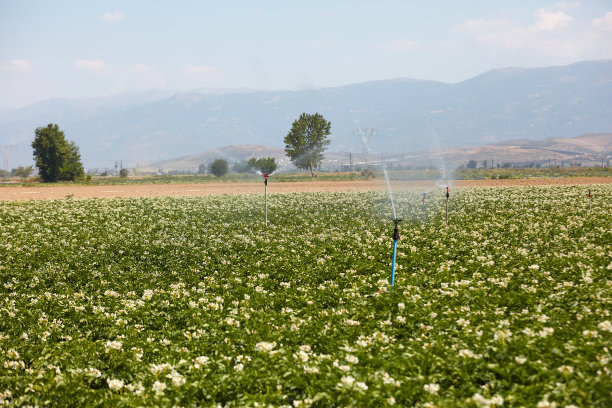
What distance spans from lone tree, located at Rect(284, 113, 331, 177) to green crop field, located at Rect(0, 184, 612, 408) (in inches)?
3898

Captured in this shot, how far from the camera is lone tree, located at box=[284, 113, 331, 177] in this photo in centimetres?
12212

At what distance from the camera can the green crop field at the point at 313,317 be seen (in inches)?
299

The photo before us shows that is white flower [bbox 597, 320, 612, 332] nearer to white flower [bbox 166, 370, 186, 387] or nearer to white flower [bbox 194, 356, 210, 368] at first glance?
white flower [bbox 194, 356, 210, 368]

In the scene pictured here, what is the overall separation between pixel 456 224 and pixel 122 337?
1864cm

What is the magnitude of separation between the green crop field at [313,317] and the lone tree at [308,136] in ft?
325

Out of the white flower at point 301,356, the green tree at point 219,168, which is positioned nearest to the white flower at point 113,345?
the white flower at point 301,356

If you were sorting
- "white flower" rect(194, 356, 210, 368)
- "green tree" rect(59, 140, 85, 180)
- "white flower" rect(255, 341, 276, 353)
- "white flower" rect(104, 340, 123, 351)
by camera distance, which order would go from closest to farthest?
"white flower" rect(194, 356, 210, 368)
"white flower" rect(255, 341, 276, 353)
"white flower" rect(104, 340, 123, 351)
"green tree" rect(59, 140, 85, 180)

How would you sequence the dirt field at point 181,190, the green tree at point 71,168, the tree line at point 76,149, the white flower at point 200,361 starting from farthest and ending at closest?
the tree line at point 76,149
the green tree at point 71,168
the dirt field at point 181,190
the white flower at point 200,361

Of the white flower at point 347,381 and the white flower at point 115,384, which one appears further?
the white flower at point 115,384

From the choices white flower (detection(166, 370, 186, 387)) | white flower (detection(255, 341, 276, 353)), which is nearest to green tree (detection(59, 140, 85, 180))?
white flower (detection(255, 341, 276, 353))

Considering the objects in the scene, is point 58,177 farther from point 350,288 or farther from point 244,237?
point 350,288

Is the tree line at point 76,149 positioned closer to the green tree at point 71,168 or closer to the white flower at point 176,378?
the green tree at point 71,168

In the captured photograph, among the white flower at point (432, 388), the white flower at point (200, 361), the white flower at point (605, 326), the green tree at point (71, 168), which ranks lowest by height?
the white flower at point (200, 361)

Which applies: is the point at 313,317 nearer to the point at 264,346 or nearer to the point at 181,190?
the point at 264,346
